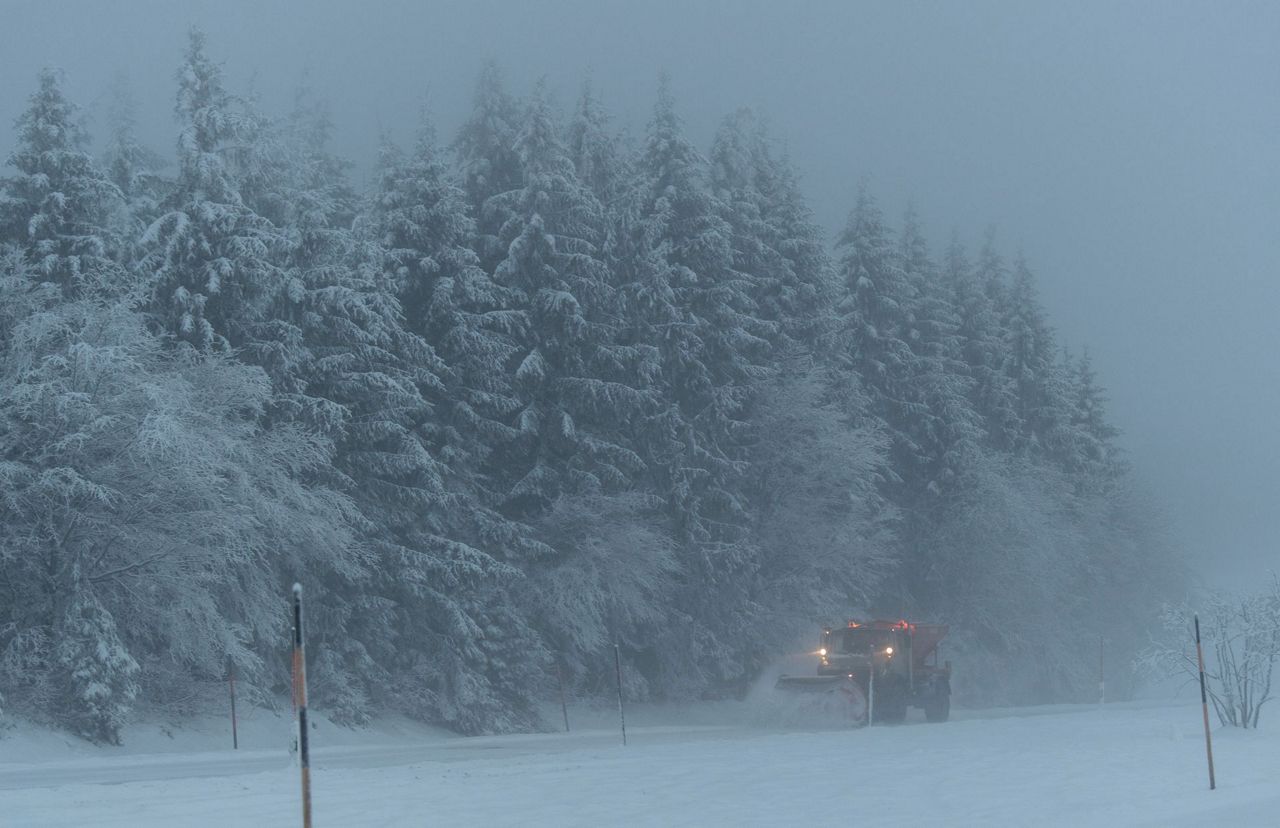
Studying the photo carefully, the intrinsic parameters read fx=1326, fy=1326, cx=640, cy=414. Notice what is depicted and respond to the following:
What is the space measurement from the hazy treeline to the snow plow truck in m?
4.63

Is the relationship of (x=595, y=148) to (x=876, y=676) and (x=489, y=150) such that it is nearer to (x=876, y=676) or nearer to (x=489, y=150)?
(x=489, y=150)

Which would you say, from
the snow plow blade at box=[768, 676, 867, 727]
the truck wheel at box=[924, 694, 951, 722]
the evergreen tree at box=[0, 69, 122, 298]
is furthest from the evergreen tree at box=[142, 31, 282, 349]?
the truck wheel at box=[924, 694, 951, 722]

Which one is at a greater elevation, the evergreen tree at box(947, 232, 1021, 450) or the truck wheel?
the evergreen tree at box(947, 232, 1021, 450)

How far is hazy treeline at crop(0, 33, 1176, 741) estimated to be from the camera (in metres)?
21.7

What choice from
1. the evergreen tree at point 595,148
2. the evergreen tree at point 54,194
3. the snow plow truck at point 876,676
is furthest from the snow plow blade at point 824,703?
the evergreen tree at point 54,194

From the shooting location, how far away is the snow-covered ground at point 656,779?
13211mm

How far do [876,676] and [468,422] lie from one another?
11174mm

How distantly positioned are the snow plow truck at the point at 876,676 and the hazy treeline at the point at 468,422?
15.2 feet

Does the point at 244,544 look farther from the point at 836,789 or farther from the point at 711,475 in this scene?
the point at 711,475

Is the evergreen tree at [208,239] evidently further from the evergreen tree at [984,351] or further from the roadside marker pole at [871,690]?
the evergreen tree at [984,351]

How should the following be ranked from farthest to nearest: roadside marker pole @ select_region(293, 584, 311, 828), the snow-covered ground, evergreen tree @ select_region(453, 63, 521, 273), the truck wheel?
evergreen tree @ select_region(453, 63, 521, 273) < the truck wheel < the snow-covered ground < roadside marker pole @ select_region(293, 584, 311, 828)

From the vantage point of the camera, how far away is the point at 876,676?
30.8 m

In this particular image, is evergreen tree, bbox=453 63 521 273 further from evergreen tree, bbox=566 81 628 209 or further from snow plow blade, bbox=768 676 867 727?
snow plow blade, bbox=768 676 867 727

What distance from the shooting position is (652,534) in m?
33.2
